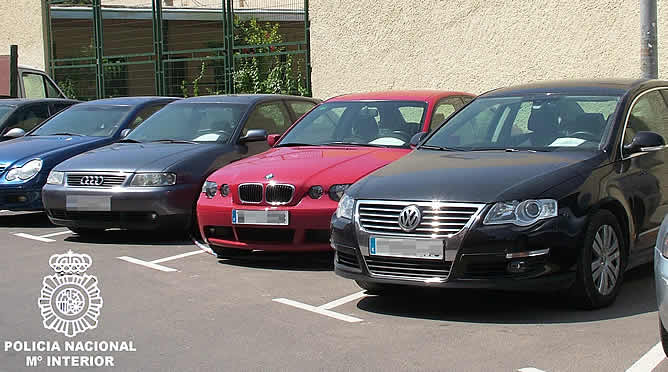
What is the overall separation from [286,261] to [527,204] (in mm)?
3142

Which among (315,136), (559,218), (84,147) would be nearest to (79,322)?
(559,218)

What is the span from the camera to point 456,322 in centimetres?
620

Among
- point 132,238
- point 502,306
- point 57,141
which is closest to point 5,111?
point 57,141

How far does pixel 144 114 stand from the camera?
480 inches

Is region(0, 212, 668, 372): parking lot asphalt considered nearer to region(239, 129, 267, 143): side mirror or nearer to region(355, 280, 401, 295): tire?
region(355, 280, 401, 295): tire

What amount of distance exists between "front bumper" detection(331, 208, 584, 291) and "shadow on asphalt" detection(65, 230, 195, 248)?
4.33 m

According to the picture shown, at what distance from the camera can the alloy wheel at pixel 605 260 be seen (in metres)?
6.30

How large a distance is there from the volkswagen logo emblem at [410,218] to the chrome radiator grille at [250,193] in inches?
88.1

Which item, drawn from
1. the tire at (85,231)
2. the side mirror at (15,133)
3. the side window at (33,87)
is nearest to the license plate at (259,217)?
the tire at (85,231)

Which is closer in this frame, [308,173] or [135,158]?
[308,173]

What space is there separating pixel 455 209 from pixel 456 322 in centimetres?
73

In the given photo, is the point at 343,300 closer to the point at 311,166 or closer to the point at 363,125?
the point at 311,166

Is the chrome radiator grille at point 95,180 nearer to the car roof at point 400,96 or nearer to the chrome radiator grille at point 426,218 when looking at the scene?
the car roof at point 400,96

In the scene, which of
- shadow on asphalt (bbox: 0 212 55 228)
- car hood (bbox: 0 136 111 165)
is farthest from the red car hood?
shadow on asphalt (bbox: 0 212 55 228)
